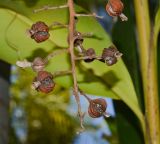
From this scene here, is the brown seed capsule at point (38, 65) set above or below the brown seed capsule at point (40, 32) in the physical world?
below

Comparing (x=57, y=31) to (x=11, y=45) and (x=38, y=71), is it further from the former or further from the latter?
(x=38, y=71)

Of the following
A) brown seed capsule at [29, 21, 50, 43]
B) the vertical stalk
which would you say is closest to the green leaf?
the vertical stalk

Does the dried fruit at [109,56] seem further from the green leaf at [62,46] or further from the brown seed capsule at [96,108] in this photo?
the green leaf at [62,46]

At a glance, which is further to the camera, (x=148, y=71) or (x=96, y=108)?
(x=148, y=71)

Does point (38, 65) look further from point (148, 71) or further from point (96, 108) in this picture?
point (148, 71)

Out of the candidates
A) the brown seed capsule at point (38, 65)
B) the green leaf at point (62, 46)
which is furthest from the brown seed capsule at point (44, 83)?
the green leaf at point (62, 46)

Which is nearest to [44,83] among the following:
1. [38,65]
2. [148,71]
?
[38,65]
